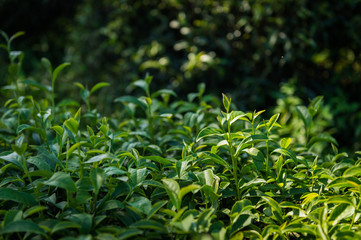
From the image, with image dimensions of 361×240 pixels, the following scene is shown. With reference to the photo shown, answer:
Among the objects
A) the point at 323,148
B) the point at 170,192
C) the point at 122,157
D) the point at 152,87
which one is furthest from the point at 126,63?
the point at 170,192

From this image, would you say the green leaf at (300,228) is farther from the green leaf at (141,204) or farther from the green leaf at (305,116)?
the green leaf at (305,116)

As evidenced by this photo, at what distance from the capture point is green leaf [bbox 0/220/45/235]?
84 centimetres

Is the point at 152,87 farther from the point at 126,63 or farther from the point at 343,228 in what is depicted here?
the point at 343,228

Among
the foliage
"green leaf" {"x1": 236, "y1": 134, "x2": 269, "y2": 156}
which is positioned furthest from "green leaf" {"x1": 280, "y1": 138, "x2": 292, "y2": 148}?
"green leaf" {"x1": 236, "y1": 134, "x2": 269, "y2": 156}

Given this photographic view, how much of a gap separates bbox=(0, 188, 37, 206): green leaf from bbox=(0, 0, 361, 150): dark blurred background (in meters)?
2.40

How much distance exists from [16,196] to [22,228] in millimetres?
183

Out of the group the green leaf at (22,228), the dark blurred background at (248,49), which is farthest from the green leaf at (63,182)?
the dark blurred background at (248,49)

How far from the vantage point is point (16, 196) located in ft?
3.26

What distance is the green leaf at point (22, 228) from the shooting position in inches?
33.0

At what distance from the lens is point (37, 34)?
Result: 21.8ft

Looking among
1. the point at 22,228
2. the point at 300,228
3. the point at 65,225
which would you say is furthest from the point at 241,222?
the point at 22,228

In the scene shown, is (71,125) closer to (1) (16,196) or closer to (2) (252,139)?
(1) (16,196)

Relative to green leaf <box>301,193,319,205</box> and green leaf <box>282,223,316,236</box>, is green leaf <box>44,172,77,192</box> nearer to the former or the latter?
green leaf <box>282,223,316,236</box>

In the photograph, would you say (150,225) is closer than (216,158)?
Yes
